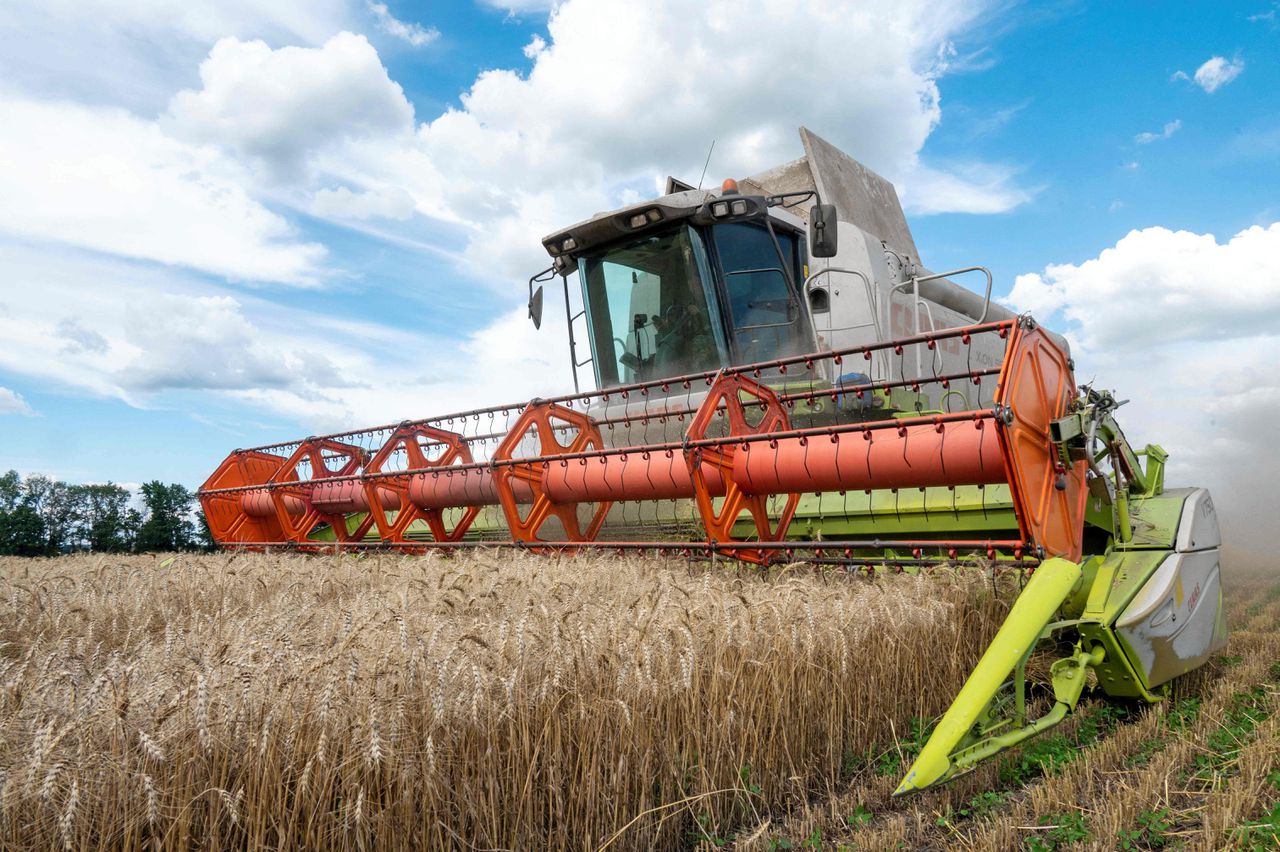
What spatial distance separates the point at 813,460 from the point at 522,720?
208 centimetres

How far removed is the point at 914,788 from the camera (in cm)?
199

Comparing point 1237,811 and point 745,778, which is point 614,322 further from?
point 1237,811

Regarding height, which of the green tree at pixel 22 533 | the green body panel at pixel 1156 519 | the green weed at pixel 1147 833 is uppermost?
the green tree at pixel 22 533

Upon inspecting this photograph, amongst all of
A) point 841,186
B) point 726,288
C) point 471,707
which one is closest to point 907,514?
point 726,288

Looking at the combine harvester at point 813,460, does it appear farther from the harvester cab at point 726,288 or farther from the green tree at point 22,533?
the green tree at point 22,533

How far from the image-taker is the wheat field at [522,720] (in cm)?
145

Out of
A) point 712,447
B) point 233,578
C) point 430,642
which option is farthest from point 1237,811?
point 233,578

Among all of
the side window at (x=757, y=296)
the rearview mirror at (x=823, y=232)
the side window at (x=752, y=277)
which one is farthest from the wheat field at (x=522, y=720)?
the side window at (x=752, y=277)

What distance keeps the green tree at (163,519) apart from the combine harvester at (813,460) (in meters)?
0.95

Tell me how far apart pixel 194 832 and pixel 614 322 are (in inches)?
187

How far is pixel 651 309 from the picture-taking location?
575 cm

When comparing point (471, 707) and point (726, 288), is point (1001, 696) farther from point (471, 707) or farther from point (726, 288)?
point (726, 288)

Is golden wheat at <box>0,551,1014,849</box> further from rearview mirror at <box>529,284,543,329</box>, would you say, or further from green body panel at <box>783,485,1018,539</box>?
rearview mirror at <box>529,284,543,329</box>

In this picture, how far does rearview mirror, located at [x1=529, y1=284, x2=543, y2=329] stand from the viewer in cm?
623
